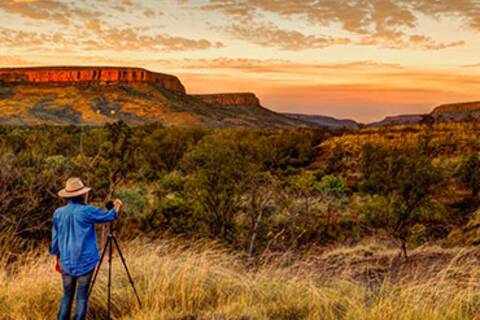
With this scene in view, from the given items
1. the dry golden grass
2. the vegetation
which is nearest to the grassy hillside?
the vegetation

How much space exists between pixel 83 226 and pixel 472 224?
2110 centimetres

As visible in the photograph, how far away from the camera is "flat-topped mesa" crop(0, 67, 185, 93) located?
172 m

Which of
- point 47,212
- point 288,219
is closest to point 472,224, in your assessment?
point 288,219

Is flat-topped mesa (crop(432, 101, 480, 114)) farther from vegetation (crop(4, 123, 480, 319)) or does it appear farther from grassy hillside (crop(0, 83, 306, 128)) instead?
vegetation (crop(4, 123, 480, 319))

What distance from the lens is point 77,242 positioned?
187 inches

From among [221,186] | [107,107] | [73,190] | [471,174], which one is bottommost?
[107,107]

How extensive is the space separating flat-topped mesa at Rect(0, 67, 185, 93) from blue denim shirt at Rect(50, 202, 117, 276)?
173 metres

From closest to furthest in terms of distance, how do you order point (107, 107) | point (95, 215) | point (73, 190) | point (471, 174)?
point (95, 215), point (73, 190), point (471, 174), point (107, 107)

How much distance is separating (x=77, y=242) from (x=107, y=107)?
149798 millimetres

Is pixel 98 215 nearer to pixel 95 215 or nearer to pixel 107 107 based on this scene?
pixel 95 215

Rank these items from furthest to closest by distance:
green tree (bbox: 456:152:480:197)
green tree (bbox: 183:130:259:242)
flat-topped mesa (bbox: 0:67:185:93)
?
1. flat-topped mesa (bbox: 0:67:185:93)
2. green tree (bbox: 456:152:480:197)
3. green tree (bbox: 183:130:259:242)

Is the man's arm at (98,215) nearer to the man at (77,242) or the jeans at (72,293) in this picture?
the man at (77,242)

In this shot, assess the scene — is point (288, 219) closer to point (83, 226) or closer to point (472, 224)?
point (472, 224)

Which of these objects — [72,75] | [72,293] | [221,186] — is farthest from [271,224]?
[72,75]
